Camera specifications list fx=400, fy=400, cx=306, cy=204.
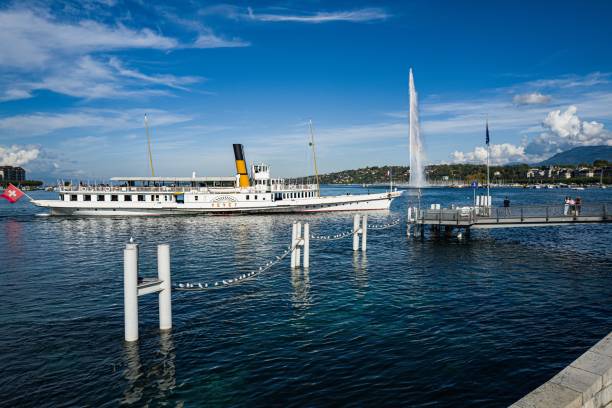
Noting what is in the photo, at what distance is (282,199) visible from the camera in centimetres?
7488

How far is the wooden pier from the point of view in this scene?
3219 centimetres

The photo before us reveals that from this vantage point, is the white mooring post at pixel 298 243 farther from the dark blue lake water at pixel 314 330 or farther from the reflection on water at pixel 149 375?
the reflection on water at pixel 149 375

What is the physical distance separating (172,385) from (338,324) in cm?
741

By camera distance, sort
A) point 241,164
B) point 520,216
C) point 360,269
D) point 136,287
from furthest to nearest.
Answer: point 241,164 → point 520,216 → point 360,269 → point 136,287

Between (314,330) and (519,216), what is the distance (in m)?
25.2

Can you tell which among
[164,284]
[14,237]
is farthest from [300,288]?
[14,237]

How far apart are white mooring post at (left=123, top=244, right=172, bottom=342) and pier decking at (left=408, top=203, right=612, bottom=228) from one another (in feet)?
91.3

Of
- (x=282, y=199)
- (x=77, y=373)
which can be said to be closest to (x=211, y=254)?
(x=77, y=373)

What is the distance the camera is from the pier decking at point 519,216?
3219 centimetres

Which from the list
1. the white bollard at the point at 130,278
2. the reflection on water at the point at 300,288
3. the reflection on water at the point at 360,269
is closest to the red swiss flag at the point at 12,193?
the reflection on water at the point at 300,288

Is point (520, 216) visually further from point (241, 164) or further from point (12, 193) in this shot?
point (12, 193)

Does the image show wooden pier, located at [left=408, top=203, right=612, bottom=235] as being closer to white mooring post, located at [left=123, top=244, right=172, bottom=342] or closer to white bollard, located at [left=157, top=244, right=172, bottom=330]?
white bollard, located at [left=157, top=244, right=172, bottom=330]

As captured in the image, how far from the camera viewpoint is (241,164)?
2960 inches

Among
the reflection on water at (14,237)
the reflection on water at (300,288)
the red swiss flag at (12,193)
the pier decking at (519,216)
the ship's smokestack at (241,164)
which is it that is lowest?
the reflection on water at (300,288)
